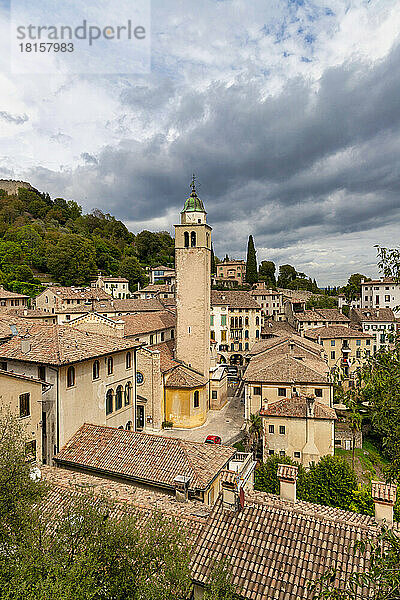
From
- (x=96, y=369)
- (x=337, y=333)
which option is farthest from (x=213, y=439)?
(x=337, y=333)

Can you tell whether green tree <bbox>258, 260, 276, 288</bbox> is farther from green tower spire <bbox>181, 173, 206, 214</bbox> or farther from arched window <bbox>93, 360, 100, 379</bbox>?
arched window <bbox>93, 360, 100, 379</bbox>

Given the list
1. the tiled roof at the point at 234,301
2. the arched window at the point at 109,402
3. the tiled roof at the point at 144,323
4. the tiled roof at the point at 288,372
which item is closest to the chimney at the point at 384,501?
the arched window at the point at 109,402

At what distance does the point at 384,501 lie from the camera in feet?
34.8

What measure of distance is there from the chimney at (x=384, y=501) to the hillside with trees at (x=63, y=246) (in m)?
82.6

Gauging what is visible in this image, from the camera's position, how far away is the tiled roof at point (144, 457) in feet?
55.2

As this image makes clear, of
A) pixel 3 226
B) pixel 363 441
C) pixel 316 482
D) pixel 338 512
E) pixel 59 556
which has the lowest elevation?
pixel 363 441

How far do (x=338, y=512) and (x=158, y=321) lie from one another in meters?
34.3

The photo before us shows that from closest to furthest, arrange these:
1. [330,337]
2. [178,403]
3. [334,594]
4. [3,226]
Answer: [334,594], [178,403], [330,337], [3,226]

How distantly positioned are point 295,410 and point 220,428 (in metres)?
9.93

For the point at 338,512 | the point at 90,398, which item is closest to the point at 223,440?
the point at 90,398

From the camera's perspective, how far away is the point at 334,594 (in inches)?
201

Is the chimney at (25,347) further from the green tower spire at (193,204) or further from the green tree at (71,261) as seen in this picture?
the green tree at (71,261)

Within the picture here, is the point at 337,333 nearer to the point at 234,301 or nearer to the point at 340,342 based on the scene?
the point at 340,342

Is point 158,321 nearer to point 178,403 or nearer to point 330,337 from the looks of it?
point 178,403
